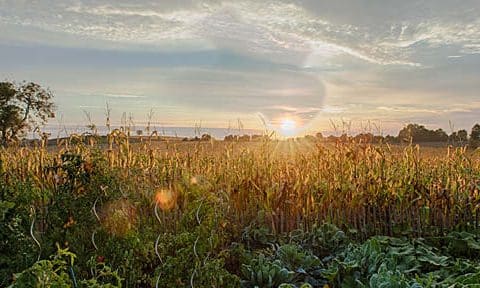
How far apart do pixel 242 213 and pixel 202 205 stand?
1.49 meters

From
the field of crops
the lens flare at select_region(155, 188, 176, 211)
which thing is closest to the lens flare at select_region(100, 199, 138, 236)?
the field of crops

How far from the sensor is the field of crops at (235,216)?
280 cm

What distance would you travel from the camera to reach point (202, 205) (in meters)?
2.94

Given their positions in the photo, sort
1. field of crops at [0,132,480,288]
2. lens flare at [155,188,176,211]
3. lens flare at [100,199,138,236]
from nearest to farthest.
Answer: field of crops at [0,132,480,288] → lens flare at [100,199,138,236] → lens flare at [155,188,176,211]

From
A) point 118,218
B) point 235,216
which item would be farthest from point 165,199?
point 118,218

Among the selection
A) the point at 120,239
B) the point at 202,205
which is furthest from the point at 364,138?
the point at 120,239

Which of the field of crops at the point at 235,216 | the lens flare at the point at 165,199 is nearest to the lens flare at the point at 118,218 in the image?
the field of crops at the point at 235,216

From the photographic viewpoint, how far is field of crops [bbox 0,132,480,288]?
2805 mm

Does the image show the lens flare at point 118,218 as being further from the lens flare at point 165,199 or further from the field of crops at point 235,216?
the lens flare at point 165,199

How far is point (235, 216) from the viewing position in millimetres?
4316

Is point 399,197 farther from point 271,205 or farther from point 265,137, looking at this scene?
point 265,137

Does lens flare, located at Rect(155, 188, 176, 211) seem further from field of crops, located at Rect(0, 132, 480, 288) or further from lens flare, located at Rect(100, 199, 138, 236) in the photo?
lens flare, located at Rect(100, 199, 138, 236)

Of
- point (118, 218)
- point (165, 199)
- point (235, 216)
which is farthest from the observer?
point (235, 216)

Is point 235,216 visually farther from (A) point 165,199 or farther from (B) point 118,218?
(B) point 118,218
